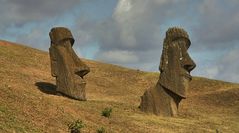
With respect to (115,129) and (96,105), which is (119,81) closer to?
(96,105)

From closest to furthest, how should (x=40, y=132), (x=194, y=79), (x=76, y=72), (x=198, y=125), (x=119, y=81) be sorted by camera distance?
1. (x=40, y=132)
2. (x=198, y=125)
3. (x=76, y=72)
4. (x=119, y=81)
5. (x=194, y=79)

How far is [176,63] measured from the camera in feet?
115

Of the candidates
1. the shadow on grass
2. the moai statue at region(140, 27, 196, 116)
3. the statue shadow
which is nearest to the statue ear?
the moai statue at region(140, 27, 196, 116)

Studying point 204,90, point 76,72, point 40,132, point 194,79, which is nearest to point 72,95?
point 76,72

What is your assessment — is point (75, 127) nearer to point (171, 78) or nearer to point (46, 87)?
point (171, 78)

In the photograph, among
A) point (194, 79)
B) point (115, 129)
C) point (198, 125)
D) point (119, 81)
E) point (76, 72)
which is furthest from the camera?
point (194, 79)

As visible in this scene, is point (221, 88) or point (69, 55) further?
point (221, 88)

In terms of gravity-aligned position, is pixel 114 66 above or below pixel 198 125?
above

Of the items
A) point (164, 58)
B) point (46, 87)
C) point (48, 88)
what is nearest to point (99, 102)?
point (48, 88)

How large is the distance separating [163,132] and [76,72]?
29.6ft

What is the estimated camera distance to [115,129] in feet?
86.6

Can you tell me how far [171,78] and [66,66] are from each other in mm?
6953

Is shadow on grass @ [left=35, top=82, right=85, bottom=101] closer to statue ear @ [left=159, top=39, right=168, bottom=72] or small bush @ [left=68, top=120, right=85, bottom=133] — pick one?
statue ear @ [left=159, top=39, right=168, bottom=72]

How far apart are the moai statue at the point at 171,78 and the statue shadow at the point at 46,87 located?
628cm
